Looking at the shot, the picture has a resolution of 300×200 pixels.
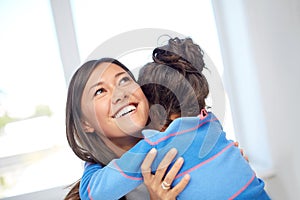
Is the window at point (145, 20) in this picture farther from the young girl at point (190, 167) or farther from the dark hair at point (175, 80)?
the young girl at point (190, 167)

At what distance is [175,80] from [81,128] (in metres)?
0.29

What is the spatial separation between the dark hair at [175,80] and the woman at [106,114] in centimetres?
5

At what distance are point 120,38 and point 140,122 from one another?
0.21 m

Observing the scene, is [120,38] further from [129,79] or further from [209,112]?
[209,112]

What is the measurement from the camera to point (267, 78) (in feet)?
3.98

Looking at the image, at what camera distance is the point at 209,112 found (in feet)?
2.75

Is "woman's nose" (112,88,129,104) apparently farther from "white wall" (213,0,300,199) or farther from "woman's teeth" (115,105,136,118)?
"white wall" (213,0,300,199)

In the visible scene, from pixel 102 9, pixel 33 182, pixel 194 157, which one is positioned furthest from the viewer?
pixel 33 182

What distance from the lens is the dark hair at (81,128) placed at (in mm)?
886

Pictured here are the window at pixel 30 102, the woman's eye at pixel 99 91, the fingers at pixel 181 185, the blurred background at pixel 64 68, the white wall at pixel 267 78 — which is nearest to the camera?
the fingers at pixel 181 185

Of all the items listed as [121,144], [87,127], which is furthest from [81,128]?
[121,144]

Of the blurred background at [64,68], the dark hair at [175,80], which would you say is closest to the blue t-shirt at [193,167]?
the dark hair at [175,80]

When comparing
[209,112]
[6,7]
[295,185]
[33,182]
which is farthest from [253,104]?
[6,7]

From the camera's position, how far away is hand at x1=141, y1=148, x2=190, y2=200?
29.6 inches
